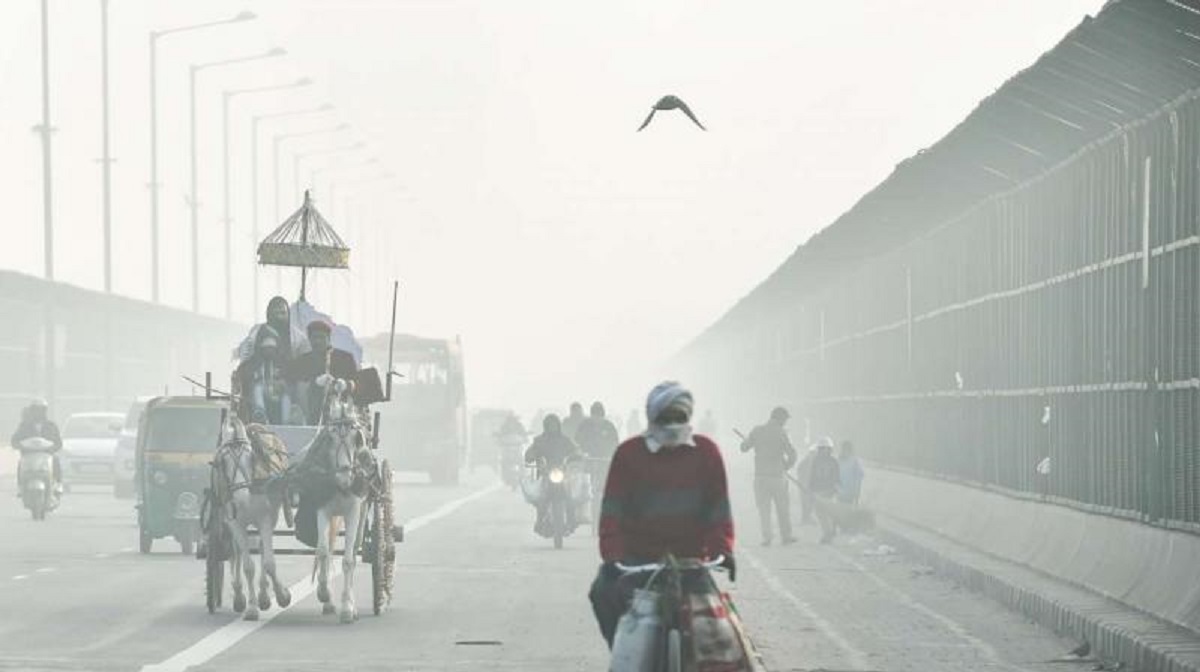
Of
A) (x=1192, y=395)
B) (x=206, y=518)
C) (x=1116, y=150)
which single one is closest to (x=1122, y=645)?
(x=1192, y=395)

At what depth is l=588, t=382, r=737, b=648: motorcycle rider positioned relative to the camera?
12297 millimetres

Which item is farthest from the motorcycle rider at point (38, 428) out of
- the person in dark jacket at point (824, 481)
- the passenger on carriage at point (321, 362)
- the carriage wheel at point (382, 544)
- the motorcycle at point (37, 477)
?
the carriage wheel at point (382, 544)

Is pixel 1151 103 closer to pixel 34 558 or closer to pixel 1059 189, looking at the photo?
pixel 1059 189

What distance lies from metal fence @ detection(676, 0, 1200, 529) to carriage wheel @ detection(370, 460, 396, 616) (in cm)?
545

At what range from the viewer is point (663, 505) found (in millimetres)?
12320

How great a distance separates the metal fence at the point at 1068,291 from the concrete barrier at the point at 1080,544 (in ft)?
0.66

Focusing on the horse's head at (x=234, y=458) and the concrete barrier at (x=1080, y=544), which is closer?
the concrete barrier at (x=1080, y=544)

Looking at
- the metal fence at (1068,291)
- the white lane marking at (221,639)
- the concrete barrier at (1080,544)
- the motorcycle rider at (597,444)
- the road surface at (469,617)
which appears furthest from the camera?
the motorcycle rider at (597,444)

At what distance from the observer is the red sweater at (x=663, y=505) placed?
484 inches

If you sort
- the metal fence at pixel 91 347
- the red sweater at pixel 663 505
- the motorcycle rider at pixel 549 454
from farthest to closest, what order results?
the metal fence at pixel 91 347 → the motorcycle rider at pixel 549 454 → the red sweater at pixel 663 505

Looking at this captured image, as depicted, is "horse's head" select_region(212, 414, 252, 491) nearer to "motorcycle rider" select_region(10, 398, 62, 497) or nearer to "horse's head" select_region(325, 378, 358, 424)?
"horse's head" select_region(325, 378, 358, 424)

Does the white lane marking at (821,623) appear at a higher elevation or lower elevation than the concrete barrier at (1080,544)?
lower

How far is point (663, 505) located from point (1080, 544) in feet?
43.0

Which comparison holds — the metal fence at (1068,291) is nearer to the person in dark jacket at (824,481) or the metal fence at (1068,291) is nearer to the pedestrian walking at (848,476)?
the pedestrian walking at (848,476)
